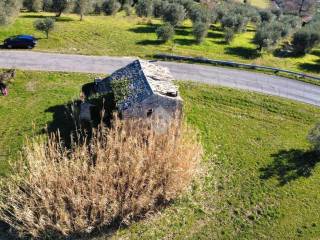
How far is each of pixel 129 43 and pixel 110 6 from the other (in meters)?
→ 19.2

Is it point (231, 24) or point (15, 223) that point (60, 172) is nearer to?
point (15, 223)

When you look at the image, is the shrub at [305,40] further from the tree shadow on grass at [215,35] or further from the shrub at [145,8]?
the shrub at [145,8]

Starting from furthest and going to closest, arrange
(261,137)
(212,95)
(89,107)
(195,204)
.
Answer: (212,95), (261,137), (89,107), (195,204)

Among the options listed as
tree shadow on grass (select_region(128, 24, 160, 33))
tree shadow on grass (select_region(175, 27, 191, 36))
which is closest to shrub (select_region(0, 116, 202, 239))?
tree shadow on grass (select_region(128, 24, 160, 33))

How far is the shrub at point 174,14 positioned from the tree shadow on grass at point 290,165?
36.4m

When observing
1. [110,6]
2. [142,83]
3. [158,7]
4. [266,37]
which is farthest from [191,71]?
[110,6]

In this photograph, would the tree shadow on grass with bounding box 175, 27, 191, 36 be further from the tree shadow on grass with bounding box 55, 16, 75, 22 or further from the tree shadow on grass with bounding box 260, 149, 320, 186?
the tree shadow on grass with bounding box 260, 149, 320, 186

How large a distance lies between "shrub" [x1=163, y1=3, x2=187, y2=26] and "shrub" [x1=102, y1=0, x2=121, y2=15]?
11.0 metres

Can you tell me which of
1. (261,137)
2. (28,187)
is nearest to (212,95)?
(261,137)

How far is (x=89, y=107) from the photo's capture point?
39469mm

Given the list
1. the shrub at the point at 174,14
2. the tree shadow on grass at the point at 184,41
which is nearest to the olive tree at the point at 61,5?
the shrub at the point at 174,14

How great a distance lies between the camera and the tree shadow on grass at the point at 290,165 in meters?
38.3

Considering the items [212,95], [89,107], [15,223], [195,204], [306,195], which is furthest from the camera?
[212,95]

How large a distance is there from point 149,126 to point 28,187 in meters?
10.9
